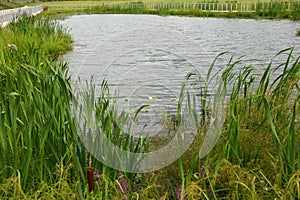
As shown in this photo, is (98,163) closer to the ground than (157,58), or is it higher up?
closer to the ground

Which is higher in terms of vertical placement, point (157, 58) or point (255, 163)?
point (157, 58)

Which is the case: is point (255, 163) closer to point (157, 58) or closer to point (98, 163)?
point (98, 163)

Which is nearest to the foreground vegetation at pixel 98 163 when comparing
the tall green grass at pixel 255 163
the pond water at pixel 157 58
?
the tall green grass at pixel 255 163

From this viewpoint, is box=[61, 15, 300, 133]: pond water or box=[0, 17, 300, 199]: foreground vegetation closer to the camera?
box=[0, 17, 300, 199]: foreground vegetation

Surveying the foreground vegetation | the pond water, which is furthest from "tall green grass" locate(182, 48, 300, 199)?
the pond water

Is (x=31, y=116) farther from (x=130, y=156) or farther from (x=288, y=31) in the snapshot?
(x=288, y=31)

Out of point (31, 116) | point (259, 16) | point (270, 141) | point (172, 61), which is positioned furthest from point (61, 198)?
point (259, 16)

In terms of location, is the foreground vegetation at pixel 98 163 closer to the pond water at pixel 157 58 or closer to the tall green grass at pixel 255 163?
the tall green grass at pixel 255 163

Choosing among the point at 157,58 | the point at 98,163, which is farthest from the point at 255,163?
the point at 157,58

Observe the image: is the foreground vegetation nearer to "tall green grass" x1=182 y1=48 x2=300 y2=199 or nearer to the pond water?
"tall green grass" x1=182 y1=48 x2=300 y2=199

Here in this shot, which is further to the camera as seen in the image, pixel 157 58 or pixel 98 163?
pixel 157 58

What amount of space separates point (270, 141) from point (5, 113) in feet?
4.97

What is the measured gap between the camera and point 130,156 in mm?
2297

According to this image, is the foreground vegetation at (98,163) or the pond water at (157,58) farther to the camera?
the pond water at (157,58)
